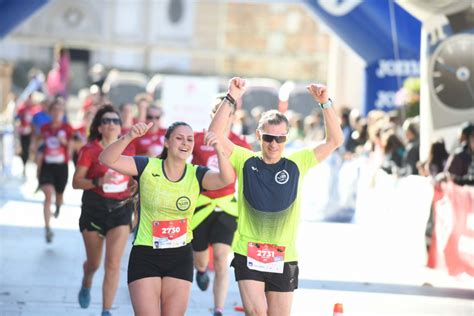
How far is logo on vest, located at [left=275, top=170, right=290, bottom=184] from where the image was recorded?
24.2 ft

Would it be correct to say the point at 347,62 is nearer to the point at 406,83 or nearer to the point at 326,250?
the point at 406,83

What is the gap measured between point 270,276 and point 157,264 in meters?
0.69

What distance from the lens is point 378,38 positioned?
19.0m

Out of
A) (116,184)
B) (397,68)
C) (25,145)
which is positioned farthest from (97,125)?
(25,145)

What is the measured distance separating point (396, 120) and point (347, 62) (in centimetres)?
2301

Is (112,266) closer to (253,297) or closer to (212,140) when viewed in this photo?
(253,297)

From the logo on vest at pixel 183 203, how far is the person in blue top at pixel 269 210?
0.33 meters

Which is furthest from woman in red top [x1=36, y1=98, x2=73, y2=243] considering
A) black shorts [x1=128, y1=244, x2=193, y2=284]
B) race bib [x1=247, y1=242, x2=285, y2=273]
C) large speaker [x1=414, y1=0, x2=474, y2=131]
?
race bib [x1=247, y1=242, x2=285, y2=273]

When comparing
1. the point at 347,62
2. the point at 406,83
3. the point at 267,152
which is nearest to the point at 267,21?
Answer: the point at 347,62

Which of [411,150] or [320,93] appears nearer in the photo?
[320,93]

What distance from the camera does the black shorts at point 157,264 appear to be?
23.8 feet

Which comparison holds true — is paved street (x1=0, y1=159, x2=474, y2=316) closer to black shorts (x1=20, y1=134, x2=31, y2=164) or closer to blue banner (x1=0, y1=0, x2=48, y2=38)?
blue banner (x1=0, y1=0, x2=48, y2=38)

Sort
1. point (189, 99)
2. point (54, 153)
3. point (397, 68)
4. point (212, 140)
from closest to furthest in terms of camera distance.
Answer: point (212, 140) < point (54, 153) < point (397, 68) < point (189, 99)

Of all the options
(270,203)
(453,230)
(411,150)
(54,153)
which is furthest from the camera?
(54,153)
